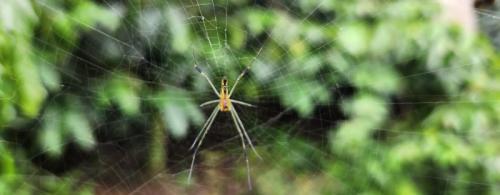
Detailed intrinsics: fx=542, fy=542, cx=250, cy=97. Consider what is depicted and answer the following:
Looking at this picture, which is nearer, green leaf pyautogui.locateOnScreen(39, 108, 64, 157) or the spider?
green leaf pyautogui.locateOnScreen(39, 108, 64, 157)

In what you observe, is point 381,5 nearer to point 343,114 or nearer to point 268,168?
point 343,114

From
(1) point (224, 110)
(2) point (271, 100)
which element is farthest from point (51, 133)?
(2) point (271, 100)

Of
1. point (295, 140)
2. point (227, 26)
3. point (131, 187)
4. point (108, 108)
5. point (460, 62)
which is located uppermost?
point (227, 26)

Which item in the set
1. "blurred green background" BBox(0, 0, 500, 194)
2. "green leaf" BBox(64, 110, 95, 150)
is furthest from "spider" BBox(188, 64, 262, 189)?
"green leaf" BBox(64, 110, 95, 150)

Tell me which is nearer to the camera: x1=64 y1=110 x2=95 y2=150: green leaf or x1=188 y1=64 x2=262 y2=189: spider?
x1=64 y1=110 x2=95 y2=150: green leaf

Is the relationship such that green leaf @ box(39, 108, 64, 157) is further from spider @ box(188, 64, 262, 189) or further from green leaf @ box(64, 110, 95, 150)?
spider @ box(188, 64, 262, 189)

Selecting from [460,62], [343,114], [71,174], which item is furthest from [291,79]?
[71,174]

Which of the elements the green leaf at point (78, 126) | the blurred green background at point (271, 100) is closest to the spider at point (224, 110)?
the blurred green background at point (271, 100)

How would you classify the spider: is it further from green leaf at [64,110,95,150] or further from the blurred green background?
green leaf at [64,110,95,150]

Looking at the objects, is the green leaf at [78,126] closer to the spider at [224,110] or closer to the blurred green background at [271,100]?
the blurred green background at [271,100]
